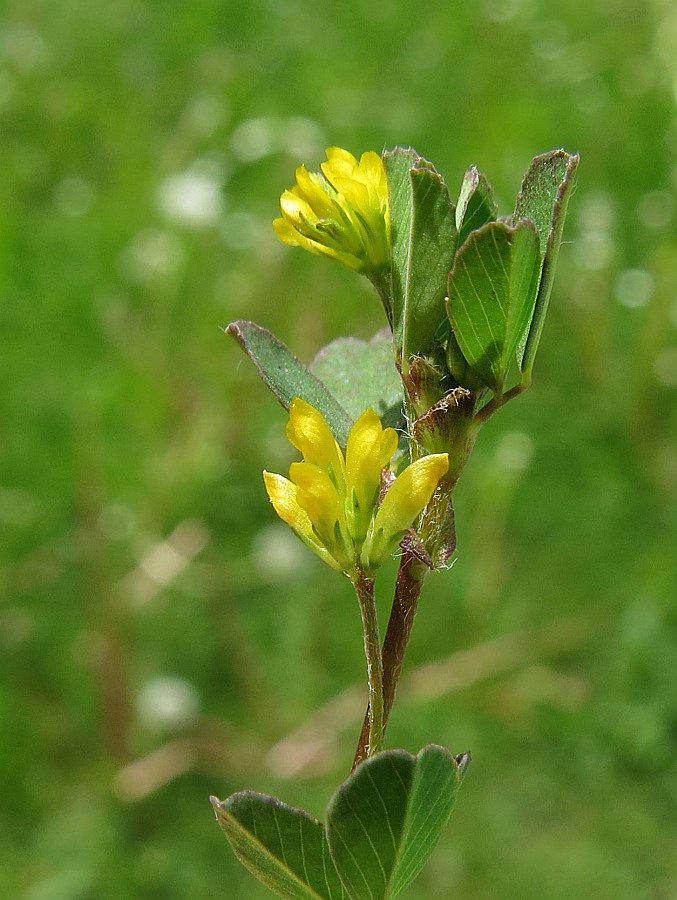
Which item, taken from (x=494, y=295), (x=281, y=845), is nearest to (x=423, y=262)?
(x=494, y=295)

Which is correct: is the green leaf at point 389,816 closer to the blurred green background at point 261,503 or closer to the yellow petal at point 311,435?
the yellow petal at point 311,435

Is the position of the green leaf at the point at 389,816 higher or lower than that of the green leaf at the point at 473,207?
lower

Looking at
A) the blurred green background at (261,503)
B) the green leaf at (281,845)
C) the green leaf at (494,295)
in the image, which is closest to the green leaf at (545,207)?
the green leaf at (494,295)

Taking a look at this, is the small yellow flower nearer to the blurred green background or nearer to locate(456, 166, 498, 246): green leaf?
locate(456, 166, 498, 246): green leaf

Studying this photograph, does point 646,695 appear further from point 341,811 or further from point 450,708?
point 341,811

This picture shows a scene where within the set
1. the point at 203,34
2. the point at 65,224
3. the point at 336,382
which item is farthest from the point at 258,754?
the point at 203,34
